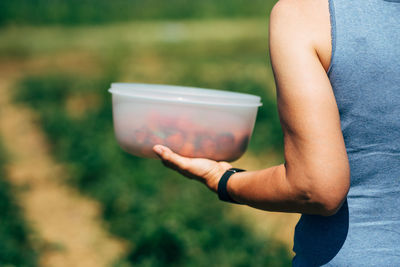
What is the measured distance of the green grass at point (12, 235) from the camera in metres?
2.52

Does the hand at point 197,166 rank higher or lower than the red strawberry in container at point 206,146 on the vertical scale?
lower

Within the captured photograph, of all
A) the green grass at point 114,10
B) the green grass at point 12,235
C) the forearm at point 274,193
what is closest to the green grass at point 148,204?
the green grass at point 12,235

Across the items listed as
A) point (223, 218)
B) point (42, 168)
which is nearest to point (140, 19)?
point (42, 168)

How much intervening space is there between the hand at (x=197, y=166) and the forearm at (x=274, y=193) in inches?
5.2

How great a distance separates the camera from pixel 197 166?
124 cm

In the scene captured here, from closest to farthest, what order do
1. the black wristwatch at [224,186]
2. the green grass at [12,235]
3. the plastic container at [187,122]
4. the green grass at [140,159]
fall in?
the black wristwatch at [224,186], the plastic container at [187,122], the green grass at [12,235], the green grass at [140,159]

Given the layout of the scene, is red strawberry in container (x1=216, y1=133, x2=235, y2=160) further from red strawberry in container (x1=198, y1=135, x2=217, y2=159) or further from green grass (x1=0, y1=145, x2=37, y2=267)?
green grass (x1=0, y1=145, x2=37, y2=267)

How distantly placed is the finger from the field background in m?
1.35

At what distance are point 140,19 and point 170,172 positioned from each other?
615 cm

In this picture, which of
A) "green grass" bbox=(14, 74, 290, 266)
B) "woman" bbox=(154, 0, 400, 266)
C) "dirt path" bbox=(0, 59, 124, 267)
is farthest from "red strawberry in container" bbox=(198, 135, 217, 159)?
"dirt path" bbox=(0, 59, 124, 267)

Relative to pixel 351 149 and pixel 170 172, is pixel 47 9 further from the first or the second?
pixel 351 149

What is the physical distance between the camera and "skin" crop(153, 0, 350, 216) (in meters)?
0.86

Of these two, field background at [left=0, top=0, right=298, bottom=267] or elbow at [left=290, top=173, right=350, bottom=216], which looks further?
field background at [left=0, top=0, right=298, bottom=267]

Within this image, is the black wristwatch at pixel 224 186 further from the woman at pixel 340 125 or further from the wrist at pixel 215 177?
the woman at pixel 340 125
